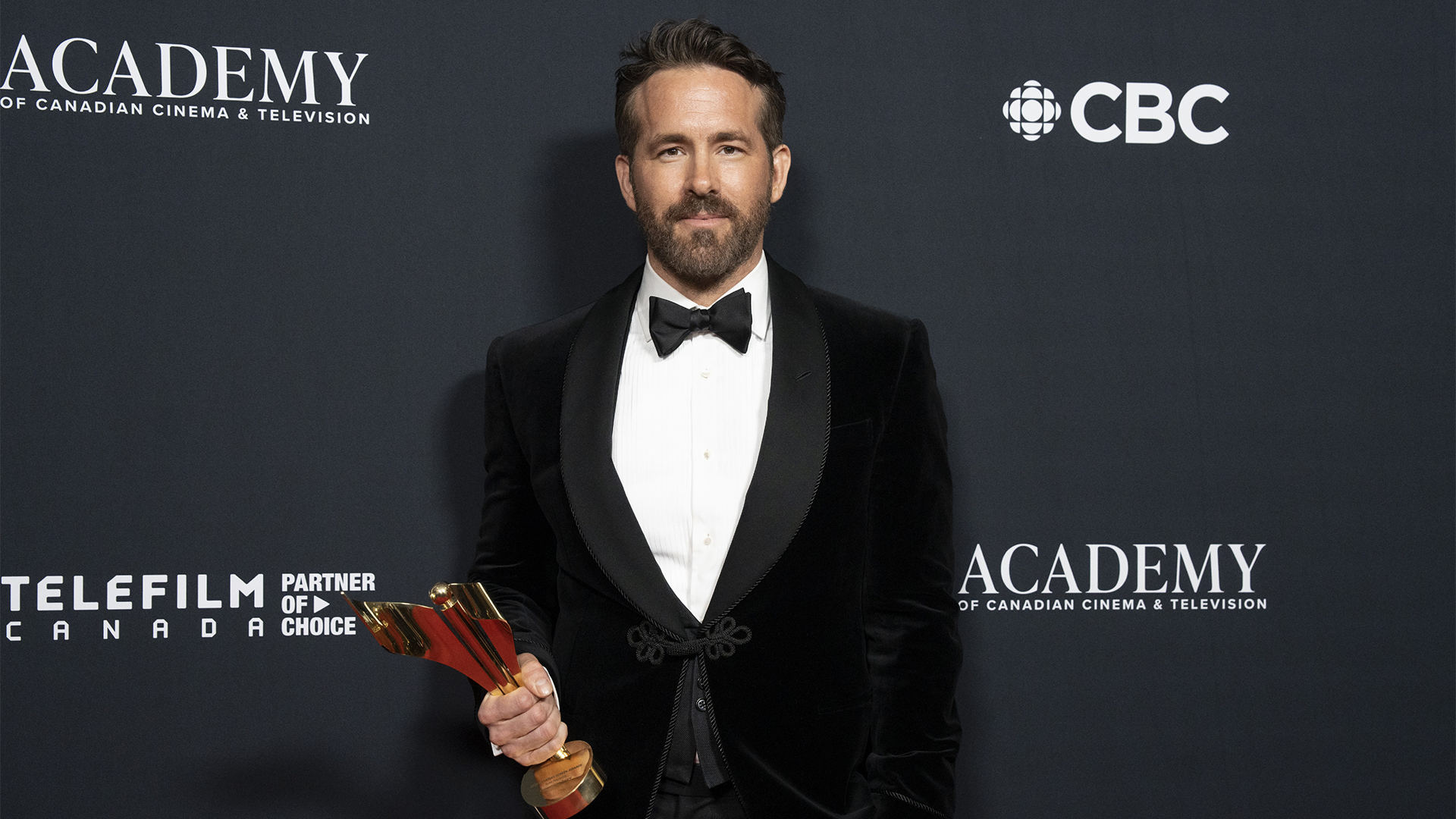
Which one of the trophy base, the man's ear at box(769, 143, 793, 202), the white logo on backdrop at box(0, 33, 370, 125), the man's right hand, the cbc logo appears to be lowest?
the trophy base

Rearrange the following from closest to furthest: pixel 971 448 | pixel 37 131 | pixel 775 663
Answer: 1. pixel 775 663
2. pixel 37 131
3. pixel 971 448

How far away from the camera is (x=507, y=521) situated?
68.1 inches

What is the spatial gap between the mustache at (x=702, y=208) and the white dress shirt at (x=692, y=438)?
12cm

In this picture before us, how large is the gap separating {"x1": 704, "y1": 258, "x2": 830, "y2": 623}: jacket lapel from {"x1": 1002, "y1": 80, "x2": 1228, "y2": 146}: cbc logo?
2.68ft

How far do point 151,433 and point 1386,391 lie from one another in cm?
234

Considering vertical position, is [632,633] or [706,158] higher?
[706,158]

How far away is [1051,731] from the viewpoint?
2160 mm

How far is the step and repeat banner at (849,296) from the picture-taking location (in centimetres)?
197

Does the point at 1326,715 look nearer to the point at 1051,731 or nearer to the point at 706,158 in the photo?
the point at 1051,731

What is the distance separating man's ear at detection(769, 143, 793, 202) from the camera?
5.60 feet

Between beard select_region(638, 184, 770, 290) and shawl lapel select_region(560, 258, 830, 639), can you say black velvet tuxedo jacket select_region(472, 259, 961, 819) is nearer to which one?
shawl lapel select_region(560, 258, 830, 639)

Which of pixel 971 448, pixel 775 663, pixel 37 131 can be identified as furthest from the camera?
pixel 971 448

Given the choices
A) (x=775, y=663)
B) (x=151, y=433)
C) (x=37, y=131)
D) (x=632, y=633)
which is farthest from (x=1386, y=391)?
(x=37, y=131)

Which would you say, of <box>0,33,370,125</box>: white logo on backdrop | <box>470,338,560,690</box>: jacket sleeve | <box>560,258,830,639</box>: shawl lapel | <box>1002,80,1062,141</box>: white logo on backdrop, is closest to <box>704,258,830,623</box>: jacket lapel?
<box>560,258,830,639</box>: shawl lapel
